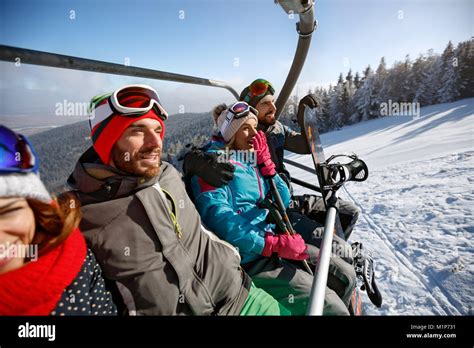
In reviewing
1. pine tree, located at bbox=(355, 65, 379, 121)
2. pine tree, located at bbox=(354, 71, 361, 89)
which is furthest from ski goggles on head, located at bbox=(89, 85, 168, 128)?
pine tree, located at bbox=(354, 71, 361, 89)

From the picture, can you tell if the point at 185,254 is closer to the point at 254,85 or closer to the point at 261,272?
the point at 261,272

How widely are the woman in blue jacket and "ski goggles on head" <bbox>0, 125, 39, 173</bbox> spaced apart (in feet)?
3.53

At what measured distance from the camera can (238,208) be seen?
192 cm

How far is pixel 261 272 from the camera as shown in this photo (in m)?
1.79

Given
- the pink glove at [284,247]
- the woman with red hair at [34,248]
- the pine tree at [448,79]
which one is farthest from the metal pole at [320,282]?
the pine tree at [448,79]

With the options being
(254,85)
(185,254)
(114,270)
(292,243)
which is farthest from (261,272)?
(254,85)

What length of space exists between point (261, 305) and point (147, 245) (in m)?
0.78

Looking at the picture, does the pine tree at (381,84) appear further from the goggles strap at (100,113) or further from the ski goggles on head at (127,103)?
the goggles strap at (100,113)

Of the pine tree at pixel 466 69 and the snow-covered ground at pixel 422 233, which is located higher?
the pine tree at pixel 466 69

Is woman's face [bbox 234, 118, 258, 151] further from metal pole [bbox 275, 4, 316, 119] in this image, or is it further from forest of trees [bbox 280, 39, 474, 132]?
forest of trees [bbox 280, 39, 474, 132]

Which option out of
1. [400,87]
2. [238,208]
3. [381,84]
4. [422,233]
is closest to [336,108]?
[381,84]

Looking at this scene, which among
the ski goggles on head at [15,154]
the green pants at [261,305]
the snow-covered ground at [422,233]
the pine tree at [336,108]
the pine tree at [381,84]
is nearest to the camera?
the ski goggles on head at [15,154]

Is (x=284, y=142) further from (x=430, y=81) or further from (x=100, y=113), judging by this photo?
(x=430, y=81)

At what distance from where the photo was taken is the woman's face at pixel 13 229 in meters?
0.78
